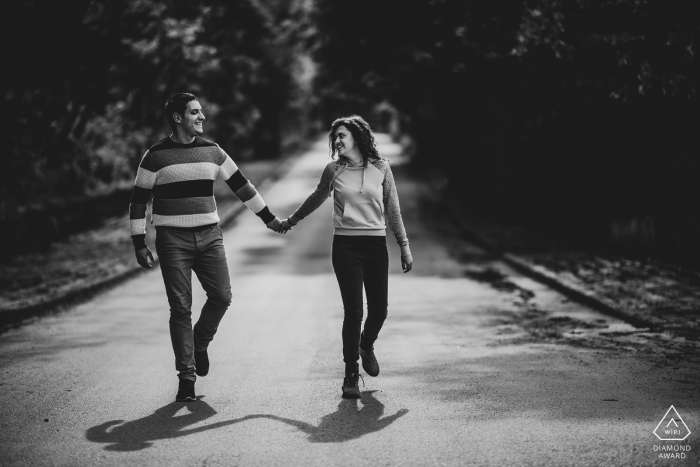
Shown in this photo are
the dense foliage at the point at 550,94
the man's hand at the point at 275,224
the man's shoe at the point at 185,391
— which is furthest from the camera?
the dense foliage at the point at 550,94

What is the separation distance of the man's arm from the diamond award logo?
3.36 metres

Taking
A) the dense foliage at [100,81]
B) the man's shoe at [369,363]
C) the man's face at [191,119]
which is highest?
the dense foliage at [100,81]

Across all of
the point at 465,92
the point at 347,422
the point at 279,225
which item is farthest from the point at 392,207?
the point at 465,92

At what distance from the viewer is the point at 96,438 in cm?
480

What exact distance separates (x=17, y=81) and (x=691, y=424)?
12230mm

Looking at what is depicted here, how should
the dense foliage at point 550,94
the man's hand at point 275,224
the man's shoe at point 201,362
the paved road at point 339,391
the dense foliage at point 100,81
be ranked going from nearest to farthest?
the paved road at point 339,391 < the man's shoe at point 201,362 < the man's hand at point 275,224 < the dense foliage at point 550,94 < the dense foliage at point 100,81

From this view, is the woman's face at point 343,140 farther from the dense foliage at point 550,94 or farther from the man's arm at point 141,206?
the dense foliage at point 550,94

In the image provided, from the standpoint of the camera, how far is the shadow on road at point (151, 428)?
4.71m

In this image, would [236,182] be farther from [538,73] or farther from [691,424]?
[538,73]

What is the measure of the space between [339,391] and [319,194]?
139 centimetres

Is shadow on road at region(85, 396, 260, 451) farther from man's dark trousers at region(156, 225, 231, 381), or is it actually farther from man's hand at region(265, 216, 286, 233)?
man's hand at region(265, 216, 286, 233)

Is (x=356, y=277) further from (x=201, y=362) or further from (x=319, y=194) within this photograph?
(x=201, y=362)

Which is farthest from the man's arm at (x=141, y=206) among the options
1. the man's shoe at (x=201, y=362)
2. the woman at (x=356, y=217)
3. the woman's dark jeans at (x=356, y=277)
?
the woman's dark jeans at (x=356, y=277)

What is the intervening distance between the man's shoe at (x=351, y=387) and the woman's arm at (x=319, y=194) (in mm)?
1157
